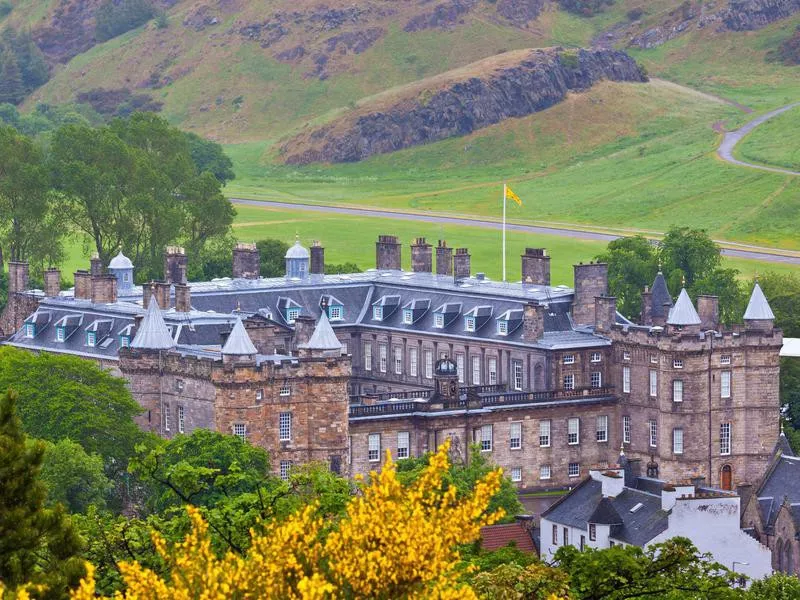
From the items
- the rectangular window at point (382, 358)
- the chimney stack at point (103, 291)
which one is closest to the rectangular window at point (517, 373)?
the rectangular window at point (382, 358)

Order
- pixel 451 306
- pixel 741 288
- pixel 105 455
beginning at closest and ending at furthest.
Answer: pixel 105 455 < pixel 451 306 < pixel 741 288

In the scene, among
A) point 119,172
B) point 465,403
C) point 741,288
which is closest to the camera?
point 465,403

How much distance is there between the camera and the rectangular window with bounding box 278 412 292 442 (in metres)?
119

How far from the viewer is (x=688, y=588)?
7375 centimetres

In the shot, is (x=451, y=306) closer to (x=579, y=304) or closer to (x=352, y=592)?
(x=579, y=304)

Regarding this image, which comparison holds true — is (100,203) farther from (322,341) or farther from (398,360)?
(322,341)

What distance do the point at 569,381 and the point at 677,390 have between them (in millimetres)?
6647

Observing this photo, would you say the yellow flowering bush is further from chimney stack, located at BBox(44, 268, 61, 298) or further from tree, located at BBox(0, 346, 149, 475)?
chimney stack, located at BBox(44, 268, 61, 298)

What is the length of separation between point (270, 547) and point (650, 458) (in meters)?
73.6

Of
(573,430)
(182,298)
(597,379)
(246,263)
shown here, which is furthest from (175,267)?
(573,430)

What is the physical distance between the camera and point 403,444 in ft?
404

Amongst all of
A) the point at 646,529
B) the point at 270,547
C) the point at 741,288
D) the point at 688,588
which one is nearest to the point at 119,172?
the point at 741,288

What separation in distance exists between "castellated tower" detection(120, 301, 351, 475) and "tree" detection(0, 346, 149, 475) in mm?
3518

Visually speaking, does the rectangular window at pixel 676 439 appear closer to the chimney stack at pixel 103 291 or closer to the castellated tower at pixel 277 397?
the castellated tower at pixel 277 397
